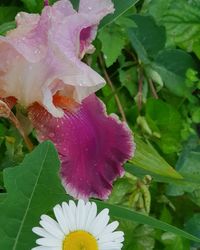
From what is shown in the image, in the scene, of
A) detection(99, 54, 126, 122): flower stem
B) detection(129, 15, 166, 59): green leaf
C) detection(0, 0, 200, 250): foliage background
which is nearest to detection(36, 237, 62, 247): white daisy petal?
detection(0, 0, 200, 250): foliage background

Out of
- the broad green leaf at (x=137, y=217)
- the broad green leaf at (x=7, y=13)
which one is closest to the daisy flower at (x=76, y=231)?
the broad green leaf at (x=137, y=217)

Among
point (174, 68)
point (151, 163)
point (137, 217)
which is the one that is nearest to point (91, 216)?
point (137, 217)

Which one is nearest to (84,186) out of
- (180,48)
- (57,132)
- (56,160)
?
(57,132)

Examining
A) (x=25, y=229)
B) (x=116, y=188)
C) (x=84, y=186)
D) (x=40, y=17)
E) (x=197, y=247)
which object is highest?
(x=40, y=17)

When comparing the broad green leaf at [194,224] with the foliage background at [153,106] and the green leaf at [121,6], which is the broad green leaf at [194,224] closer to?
the foliage background at [153,106]

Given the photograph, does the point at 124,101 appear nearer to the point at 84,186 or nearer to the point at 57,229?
the point at 84,186

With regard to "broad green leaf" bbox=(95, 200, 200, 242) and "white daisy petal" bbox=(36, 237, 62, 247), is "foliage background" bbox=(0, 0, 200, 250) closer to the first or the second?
"broad green leaf" bbox=(95, 200, 200, 242)

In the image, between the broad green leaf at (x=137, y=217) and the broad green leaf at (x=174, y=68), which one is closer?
the broad green leaf at (x=137, y=217)
